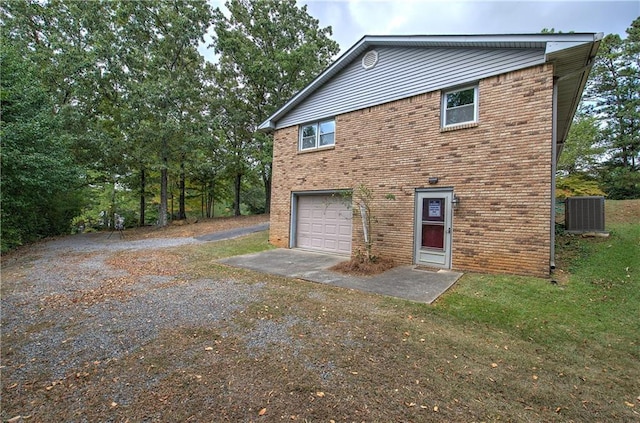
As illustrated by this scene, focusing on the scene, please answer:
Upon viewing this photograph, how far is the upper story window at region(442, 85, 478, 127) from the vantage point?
7.07 metres

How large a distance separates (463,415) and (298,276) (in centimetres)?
460

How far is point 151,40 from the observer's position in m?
16.4

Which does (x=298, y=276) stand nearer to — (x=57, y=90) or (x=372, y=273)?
(x=372, y=273)

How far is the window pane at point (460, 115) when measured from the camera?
7109 mm

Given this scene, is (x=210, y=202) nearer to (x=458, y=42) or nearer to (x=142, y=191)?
(x=142, y=191)

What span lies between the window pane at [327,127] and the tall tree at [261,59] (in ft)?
27.8

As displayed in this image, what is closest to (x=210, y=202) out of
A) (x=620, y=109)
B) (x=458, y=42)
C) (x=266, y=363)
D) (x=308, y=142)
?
(x=308, y=142)

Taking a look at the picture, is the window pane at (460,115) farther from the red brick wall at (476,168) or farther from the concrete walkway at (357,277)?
the concrete walkway at (357,277)

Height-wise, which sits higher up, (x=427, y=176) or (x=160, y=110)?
(x=160, y=110)

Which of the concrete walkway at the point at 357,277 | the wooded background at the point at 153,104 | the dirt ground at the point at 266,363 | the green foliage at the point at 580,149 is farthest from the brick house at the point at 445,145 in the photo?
the wooded background at the point at 153,104

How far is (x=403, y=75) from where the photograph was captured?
27.0ft

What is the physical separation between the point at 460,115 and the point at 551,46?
206 centimetres

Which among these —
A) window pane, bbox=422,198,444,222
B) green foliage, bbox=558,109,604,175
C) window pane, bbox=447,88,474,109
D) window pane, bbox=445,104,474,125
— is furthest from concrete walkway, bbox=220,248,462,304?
green foliage, bbox=558,109,604,175

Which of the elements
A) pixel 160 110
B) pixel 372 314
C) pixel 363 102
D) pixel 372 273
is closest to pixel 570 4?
pixel 363 102
